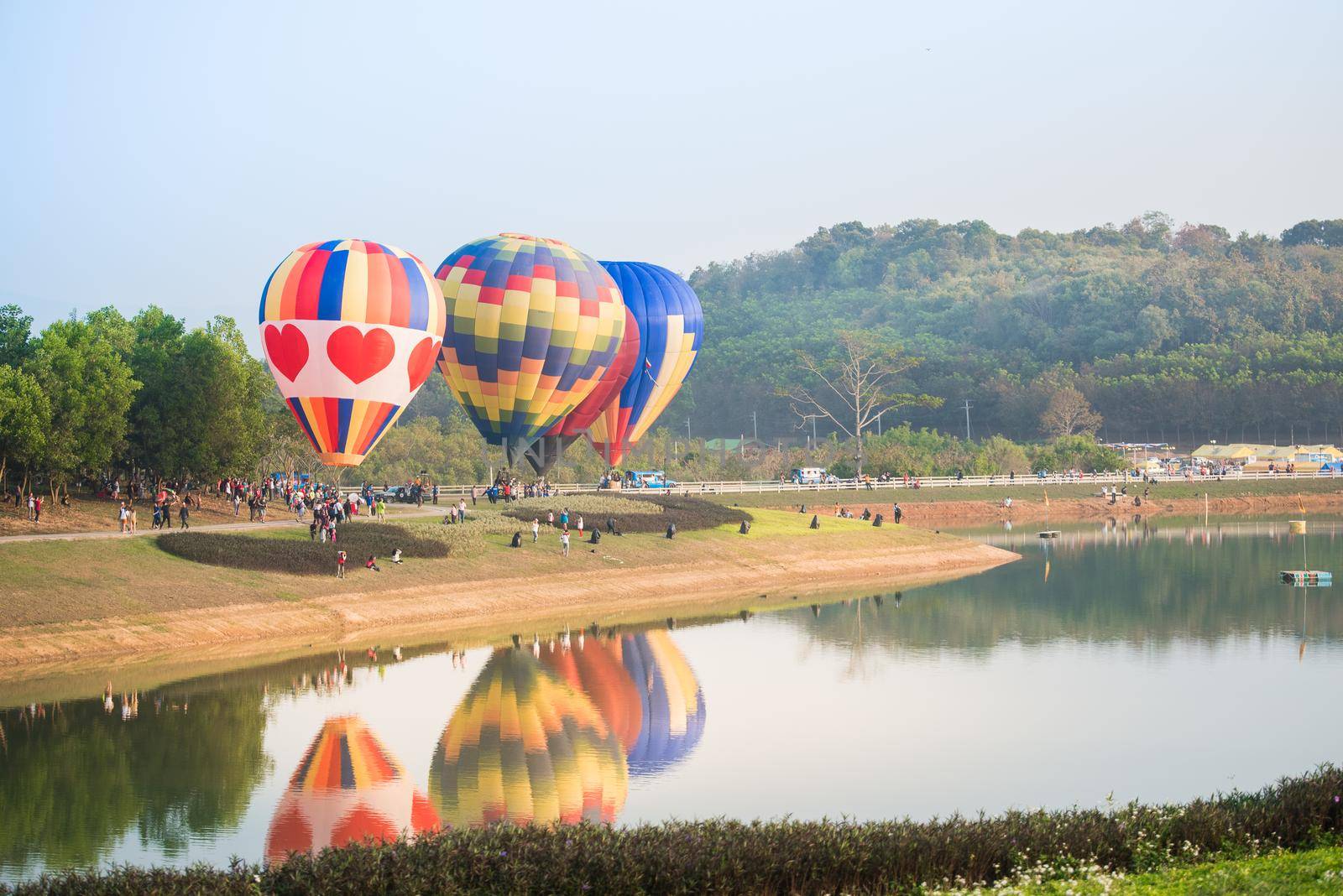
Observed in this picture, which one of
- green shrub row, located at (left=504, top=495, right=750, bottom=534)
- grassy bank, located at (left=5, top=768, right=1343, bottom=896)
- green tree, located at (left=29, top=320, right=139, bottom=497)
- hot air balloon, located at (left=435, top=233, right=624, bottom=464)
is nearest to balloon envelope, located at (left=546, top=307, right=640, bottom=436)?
hot air balloon, located at (left=435, top=233, right=624, bottom=464)

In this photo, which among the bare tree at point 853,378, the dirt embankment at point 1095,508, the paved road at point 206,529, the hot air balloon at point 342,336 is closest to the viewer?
the paved road at point 206,529

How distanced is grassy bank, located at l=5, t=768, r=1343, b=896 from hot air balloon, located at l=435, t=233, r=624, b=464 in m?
46.1

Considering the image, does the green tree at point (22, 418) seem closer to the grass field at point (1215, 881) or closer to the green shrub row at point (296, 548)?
the green shrub row at point (296, 548)

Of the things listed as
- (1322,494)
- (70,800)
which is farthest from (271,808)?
(1322,494)

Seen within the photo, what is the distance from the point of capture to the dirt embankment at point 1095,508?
91.4 metres

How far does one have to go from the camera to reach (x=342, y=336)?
50094mm

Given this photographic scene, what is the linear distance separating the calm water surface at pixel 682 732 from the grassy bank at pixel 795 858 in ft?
18.3

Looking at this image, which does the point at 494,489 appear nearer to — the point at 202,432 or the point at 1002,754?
the point at 202,432

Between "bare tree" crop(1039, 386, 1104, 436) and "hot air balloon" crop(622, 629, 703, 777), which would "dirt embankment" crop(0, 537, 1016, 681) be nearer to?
"hot air balloon" crop(622, 629, 703, 777)

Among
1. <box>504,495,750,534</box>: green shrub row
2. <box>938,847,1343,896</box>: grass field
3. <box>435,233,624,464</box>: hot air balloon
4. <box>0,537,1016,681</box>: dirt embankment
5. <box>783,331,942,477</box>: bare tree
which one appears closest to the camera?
<box>938,847,1343,896</box>: grass field

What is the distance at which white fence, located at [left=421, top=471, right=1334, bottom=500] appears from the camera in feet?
267

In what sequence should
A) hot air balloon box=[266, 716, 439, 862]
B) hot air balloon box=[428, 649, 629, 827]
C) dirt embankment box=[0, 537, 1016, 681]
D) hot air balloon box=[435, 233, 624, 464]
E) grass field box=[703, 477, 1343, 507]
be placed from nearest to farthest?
hot air balloon box=[266, 716, 439, 862]
hot air balloon box=[428, 649, 629, 827]
dirt embankment box=[0, 537, 1016, 681]
hot air balloon box=[435, 233, 624, 464]
grass field box=[703, 477, 1343, 507]

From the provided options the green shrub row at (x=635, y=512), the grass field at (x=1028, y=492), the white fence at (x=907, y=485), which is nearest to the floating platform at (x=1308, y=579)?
the green shrub row at (x=635, y=512)

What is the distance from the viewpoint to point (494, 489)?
70.9 metres
